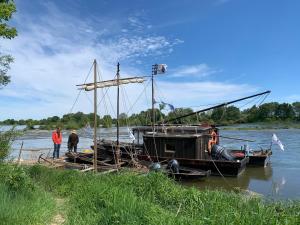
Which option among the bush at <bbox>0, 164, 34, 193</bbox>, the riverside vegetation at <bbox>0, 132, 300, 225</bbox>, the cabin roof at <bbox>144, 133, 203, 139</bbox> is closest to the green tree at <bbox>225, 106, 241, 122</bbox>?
the cabin roof at <bbox>144, 133, 203, 139</bbox>

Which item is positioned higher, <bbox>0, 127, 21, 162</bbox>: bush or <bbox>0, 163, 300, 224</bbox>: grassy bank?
<bbox>0, 127, 21, 162</bbox>: bush

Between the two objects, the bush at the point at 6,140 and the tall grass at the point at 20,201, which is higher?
the bush at the point at 6,140

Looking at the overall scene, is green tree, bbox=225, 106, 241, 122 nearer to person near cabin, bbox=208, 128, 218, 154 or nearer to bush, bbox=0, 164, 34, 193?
person near cabin, bbox=208, 128, 218, 154

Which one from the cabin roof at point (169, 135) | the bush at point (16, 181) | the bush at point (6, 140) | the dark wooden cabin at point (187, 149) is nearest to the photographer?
the bush at point (16, 181)

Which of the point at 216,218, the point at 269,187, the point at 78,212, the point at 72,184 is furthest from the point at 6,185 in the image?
the point at 269,187

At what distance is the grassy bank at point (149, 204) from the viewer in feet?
24.4

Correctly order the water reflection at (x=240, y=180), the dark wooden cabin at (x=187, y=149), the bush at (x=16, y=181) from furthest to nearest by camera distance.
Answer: the dark wooden cabin at (x=187, y=149)
the water reflection at (x=240, y=180)
the bush at (x=16, y=181)

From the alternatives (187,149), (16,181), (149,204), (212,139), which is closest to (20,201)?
(16,181)

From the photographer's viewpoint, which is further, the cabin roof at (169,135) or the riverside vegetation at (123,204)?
the cabin roof at (169,135)

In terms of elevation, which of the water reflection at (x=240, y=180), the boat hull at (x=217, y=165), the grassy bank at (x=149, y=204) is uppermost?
the grassy bank at (x=149, y=204)

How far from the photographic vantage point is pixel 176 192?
419 inches

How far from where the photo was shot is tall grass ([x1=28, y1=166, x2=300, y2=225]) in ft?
24.3

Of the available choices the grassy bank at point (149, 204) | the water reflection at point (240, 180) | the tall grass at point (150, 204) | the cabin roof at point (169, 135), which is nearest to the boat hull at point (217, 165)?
the water reflection at point (240, 180)

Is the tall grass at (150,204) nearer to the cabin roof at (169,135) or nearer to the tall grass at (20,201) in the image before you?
the tall grass at (20,201)
